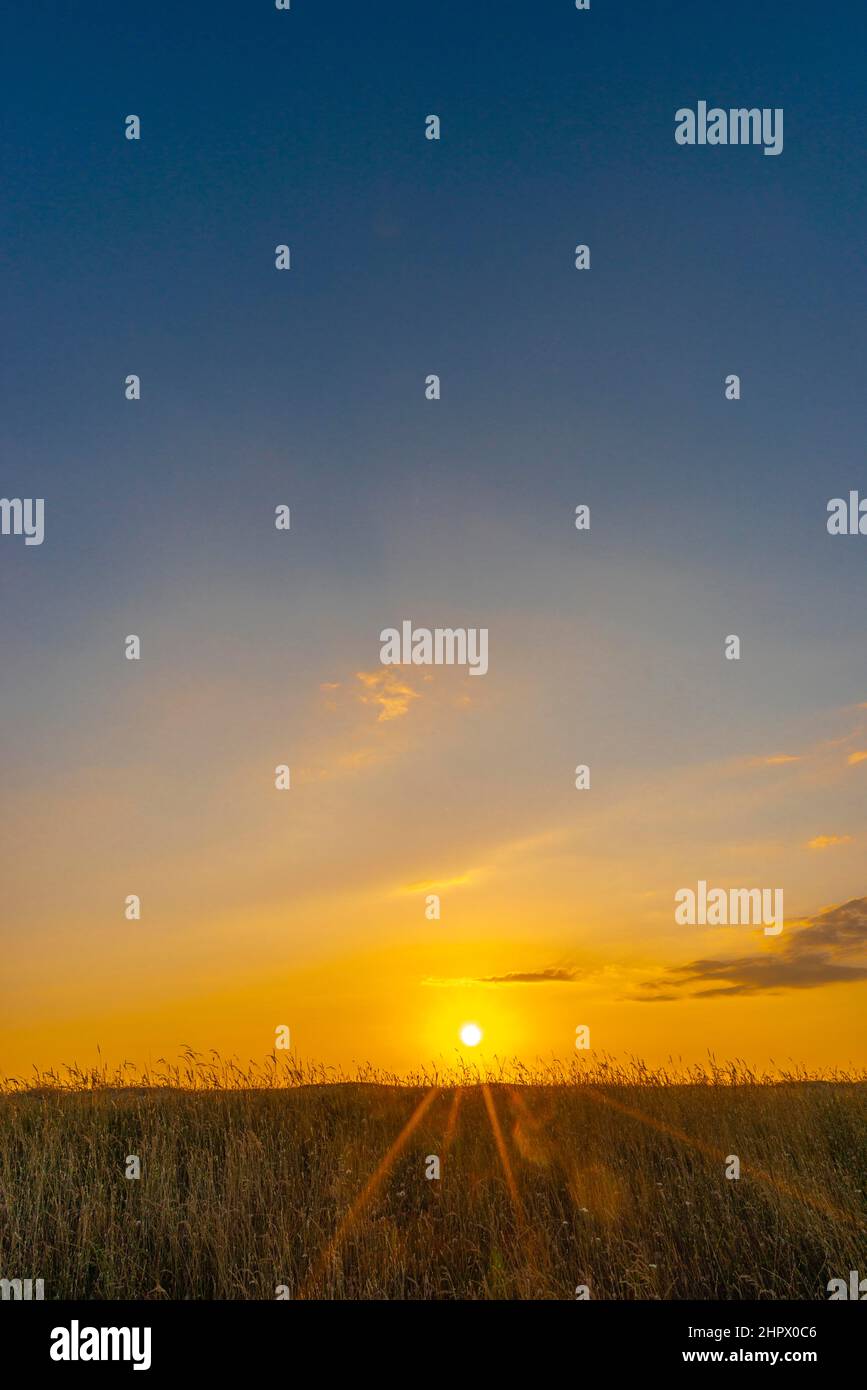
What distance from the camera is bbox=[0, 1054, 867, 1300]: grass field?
8641mm

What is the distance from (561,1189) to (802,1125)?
376 cm

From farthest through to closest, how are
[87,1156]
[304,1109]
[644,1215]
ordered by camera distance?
1. [304,1109]
2. [87,1156]
3. [644,1215]

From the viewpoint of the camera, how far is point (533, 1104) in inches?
584

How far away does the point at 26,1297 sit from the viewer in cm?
879

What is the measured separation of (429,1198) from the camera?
1042cm

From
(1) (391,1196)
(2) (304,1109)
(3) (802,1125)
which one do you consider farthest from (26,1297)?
(3) (802,1125)

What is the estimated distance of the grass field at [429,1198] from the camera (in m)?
8.64

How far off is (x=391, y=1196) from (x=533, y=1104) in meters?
4.91
